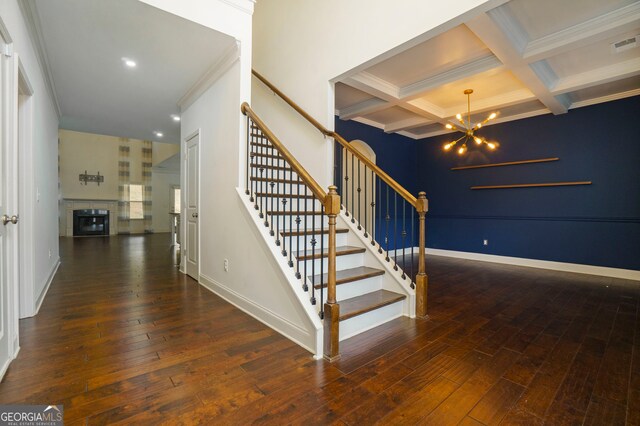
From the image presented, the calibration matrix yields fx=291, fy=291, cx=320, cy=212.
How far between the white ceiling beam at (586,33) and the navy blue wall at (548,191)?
2.43 meters

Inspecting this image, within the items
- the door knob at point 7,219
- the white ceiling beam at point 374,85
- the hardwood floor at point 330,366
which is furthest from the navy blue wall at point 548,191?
the door knob at point 7,219

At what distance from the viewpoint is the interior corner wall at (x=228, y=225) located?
2.52 m

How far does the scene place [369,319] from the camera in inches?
98.7

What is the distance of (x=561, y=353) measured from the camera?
2.12 m

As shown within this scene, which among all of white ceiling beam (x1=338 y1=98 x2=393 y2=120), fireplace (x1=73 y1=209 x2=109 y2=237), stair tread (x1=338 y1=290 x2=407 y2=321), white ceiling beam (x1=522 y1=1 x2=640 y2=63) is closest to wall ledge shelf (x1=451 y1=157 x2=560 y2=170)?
white ceiling beam (x1=338 y1=98 x2=393 y2=120)

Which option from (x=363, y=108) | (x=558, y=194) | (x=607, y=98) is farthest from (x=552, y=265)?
(x=363, y=108)

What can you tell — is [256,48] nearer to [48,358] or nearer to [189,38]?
[189,38]

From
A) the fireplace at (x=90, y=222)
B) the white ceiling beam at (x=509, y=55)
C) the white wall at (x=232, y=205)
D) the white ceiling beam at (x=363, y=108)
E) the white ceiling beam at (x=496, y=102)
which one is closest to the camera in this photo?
the white wall at (x=232, y=205)

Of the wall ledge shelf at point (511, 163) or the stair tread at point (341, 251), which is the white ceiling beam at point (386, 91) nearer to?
the wall ledge shelf at point (511, 163)

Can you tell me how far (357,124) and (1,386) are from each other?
19.1 feet

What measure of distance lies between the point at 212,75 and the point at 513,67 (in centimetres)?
368

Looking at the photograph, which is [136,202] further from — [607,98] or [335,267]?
[607,98]

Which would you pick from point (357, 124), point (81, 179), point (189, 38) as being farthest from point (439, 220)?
point (81, 179)

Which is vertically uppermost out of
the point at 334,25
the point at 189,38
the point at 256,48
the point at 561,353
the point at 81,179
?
the point at 256,48
